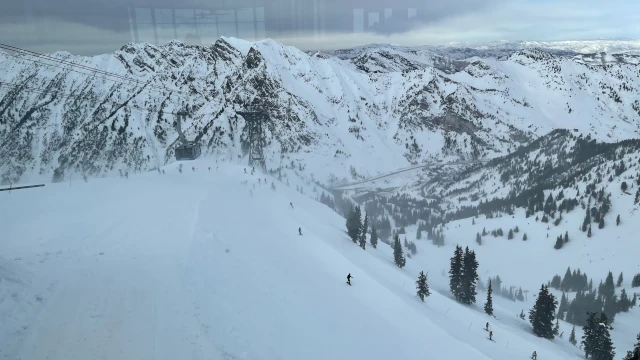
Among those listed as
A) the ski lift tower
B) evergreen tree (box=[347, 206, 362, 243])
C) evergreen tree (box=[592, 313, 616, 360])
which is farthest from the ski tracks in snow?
the ski lift tower

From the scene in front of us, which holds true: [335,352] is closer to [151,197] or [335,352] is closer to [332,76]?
[151,197]

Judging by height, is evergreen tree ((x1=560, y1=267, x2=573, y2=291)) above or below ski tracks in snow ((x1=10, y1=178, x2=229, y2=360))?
below

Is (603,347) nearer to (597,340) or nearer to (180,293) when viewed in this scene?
(597,340)

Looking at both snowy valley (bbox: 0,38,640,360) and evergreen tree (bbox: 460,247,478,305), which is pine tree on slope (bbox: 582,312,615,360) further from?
evergreen tree (bbox: 460,247,478,305)

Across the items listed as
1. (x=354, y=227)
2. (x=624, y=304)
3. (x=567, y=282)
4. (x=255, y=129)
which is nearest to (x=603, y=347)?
(x=354, y=227)

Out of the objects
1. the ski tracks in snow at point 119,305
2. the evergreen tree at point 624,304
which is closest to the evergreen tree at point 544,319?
the evergreen tree at point 624,304

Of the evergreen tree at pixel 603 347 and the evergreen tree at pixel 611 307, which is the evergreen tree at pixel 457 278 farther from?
the evergreen tree at pixel 611 307

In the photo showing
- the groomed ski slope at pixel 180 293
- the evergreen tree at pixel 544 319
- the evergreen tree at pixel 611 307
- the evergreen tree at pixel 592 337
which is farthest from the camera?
the evergreen tree at pixel 611 307
